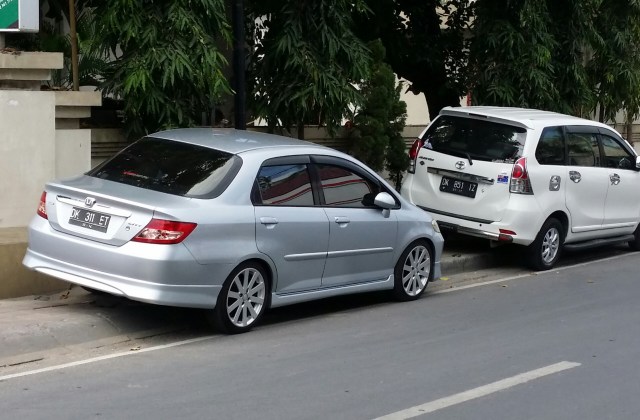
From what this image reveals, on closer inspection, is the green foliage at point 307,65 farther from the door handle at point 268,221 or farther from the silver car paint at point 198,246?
the door handle at point 268,221

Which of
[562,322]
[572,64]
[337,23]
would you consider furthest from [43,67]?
[572,64]

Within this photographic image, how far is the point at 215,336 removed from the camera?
817 cm

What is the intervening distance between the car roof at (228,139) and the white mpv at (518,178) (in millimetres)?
2996

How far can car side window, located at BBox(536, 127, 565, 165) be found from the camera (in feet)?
37.8

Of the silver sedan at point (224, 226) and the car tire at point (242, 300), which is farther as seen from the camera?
the car tire at point (242, 300)

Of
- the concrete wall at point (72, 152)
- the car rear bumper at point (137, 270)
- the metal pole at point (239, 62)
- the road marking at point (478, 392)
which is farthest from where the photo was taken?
the metal pole at point (239, 62)

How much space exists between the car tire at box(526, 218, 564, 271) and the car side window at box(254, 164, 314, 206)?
3897 mm

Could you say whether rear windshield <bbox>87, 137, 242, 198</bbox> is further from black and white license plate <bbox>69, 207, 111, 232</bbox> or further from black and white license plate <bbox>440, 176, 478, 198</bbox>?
black and white license plate <bbox>440, 176, 478, 198</bbox>

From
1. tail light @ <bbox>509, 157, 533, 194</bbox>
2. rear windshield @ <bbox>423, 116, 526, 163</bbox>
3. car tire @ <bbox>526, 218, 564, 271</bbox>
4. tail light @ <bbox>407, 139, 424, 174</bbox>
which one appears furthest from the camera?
tail light @ <bbox>407, 139, 424, 174</bbox>

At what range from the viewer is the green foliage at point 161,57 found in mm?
10336

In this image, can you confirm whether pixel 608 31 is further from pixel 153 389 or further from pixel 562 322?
pixel 153 389

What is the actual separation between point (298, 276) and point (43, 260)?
82.0 inches

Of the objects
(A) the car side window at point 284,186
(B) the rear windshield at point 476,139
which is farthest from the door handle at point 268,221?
(B) the rear windshield at point 476,139

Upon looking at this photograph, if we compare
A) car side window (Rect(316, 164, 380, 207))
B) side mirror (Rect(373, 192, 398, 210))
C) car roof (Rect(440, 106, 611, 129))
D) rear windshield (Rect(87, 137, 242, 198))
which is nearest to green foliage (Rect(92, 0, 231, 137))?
rear windshield (Rect(87, 137, 242, 198))
